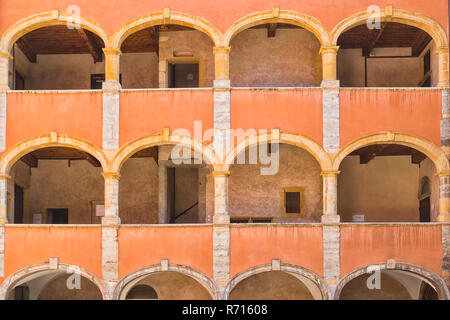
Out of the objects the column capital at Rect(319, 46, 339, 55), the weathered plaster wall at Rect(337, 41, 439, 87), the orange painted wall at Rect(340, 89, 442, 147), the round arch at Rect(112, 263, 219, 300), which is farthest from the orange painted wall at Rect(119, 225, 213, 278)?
the weathered plaster wall at Rect(337, 41, 439, 87)

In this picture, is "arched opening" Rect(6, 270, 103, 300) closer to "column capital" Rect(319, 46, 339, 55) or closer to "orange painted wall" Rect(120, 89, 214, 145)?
"orange painted wall" Rect(120, 89, 214, 145)

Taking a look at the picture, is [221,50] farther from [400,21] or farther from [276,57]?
[400,21]

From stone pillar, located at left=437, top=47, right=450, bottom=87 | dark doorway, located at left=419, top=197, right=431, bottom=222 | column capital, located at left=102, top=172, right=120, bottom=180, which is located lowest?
dark doorway, located at left=419, top=197, right=431, bottom=222

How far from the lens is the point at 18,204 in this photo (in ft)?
74.7

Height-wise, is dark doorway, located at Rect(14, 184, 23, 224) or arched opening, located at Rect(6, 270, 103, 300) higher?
dark doorway, located at Rect(14, 184, 23, 224)

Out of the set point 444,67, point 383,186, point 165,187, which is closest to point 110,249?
point 165,187

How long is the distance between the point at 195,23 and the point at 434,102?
6.49m

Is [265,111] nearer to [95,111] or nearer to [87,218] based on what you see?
[95,111]

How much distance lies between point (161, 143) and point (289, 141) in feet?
10.8

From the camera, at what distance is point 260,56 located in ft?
72.3

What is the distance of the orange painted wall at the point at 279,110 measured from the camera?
19.8 meters

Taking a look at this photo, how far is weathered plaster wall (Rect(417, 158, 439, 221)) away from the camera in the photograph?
20.2m

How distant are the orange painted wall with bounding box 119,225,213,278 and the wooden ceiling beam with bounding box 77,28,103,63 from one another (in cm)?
600

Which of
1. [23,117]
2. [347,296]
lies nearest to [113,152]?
[23,117]
